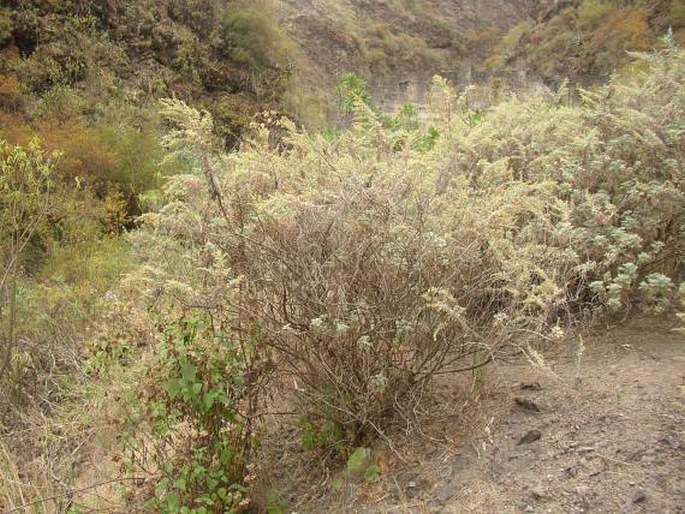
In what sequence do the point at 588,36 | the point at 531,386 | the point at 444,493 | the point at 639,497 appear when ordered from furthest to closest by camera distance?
the point at 588,36 < the point at 531,386 < the point at 444,493 < the point at 639,497

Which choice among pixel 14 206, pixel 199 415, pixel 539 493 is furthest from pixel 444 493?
pixel 14 206

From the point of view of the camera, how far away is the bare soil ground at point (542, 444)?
221 centimetres

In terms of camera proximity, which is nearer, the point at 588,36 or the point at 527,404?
the point at 527,404

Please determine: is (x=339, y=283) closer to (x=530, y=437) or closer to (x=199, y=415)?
(x=199, y=415)

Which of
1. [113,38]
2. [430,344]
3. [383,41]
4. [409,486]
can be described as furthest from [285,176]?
[383,41]

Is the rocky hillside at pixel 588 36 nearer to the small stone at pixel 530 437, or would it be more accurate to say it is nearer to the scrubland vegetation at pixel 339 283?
the scrubland vegetation at pixel 339 283

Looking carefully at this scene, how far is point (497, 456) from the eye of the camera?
254cm

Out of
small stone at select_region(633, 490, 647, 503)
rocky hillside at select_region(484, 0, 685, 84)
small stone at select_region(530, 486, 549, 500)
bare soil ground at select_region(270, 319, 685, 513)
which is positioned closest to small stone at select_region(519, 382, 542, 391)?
bare soil ground at select_region(270, 319, 685, 513)

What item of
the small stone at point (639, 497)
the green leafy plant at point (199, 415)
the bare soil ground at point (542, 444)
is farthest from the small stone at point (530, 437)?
the green leafy plant at point (199, 415)

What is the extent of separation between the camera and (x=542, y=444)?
2502 millimetres

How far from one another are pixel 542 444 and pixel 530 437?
6 centimetres

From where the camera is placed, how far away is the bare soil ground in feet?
7.26

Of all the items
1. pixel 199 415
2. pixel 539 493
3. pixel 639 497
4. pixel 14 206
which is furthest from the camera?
pixel 14 206

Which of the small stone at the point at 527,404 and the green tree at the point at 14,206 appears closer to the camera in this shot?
the small stone at the point at 527,404
